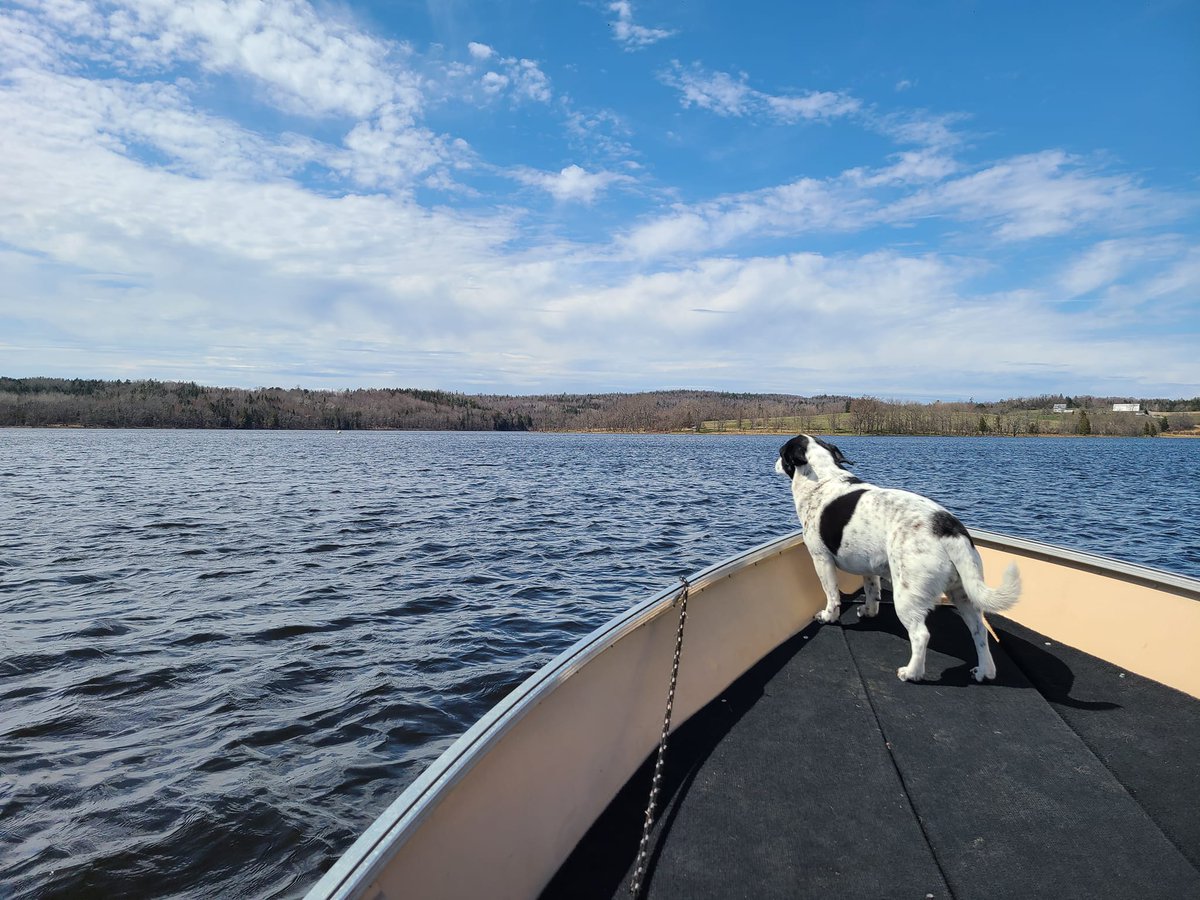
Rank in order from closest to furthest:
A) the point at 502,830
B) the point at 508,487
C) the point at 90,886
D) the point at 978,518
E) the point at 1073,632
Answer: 1. the point at 502,830
2. the point at 90,886
3. the point at 1073,632
4. the point at 978,518
5. the point at 508,487

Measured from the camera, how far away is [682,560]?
1534 cm

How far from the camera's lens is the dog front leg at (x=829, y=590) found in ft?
19.4

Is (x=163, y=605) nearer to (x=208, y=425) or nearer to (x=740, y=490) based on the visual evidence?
(x=740, y=490)

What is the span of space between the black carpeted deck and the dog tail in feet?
2.22

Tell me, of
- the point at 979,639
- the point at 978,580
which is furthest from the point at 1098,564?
the point at 978,580

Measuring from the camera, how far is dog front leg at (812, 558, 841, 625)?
5.91m

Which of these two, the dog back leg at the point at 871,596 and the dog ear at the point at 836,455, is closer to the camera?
the dog back leg at the point at 871,596

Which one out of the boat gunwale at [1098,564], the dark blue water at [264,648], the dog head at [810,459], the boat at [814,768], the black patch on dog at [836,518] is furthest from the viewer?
the dog head at [810,459]

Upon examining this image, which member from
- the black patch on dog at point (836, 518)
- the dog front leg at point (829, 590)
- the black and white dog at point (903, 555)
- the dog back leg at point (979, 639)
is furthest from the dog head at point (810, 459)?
the dog back leg at point (979, 639)

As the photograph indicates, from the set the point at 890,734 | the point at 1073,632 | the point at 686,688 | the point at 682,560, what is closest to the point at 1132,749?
the point at 890,734

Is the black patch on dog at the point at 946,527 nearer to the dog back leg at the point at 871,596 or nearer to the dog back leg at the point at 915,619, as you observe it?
the dog back leg at the point at 915,619

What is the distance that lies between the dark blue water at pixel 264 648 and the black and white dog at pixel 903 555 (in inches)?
160

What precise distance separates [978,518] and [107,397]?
744ft

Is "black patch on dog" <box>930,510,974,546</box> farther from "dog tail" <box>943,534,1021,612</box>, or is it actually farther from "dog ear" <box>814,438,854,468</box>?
"dog ear" <box>814,438,854,468</box>
